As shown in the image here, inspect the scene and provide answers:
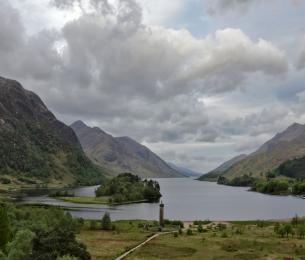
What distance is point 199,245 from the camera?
359 feet

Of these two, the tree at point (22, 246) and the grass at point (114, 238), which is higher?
the tree at point (22, 246)

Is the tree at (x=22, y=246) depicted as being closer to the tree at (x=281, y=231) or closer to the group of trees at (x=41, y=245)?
the group of trees at (x=41, y=245)

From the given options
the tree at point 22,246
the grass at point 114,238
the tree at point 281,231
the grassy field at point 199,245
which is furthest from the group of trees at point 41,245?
the tree at point 281,231

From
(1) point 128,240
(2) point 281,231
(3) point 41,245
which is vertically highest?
(2) point 281,231

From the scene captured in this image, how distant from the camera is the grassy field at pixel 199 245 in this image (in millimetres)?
95750

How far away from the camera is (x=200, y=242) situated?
374ft

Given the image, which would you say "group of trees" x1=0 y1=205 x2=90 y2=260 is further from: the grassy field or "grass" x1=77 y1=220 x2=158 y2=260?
the grassy field

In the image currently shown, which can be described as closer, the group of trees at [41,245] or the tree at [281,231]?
the group of trees at [41,245]

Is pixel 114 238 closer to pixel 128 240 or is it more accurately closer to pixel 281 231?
pixel 128 240

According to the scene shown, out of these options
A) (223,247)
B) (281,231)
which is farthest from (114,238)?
(281,231)

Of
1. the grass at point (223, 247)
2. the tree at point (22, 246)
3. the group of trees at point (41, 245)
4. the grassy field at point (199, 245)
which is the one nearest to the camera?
the tree at point (22, 246)

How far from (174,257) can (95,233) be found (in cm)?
4294

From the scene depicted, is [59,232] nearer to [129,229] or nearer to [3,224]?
[3,224]

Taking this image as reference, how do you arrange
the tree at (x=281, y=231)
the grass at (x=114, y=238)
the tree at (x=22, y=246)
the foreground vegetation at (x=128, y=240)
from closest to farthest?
the tree at (x=22, y=246)
the foreground vegetation at (x=128, y=240)
the grass at (x=114, y=238)
the tree at (x=281, y=231)
